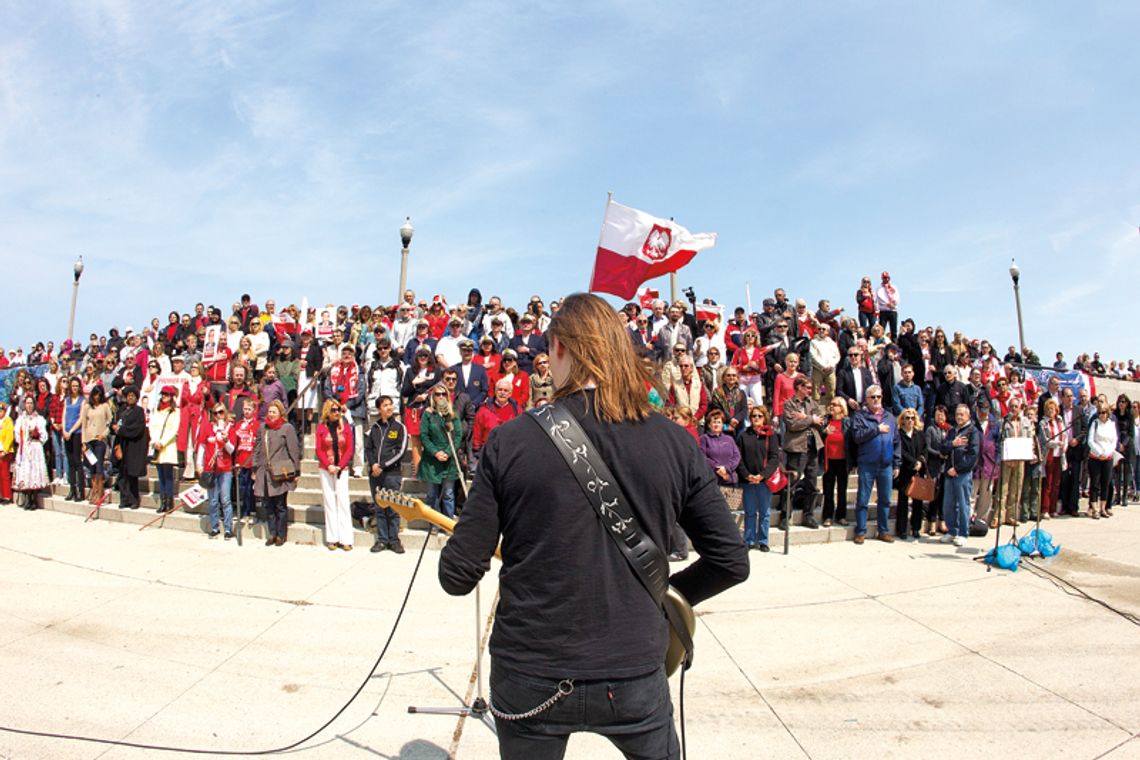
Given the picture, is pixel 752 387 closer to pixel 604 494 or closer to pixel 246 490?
pixel 246 490

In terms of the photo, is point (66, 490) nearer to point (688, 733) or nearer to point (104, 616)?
point (104, 616)

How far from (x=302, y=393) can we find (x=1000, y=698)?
1041cm

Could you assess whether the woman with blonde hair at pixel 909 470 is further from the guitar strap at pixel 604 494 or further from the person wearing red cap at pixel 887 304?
the guitar strap at pixel 604 494

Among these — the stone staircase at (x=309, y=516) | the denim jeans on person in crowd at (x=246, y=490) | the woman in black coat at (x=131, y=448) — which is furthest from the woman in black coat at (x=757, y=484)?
the woman in black coat at (x=131, y=448)

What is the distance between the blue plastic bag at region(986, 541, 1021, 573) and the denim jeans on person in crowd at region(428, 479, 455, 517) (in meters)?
6.24

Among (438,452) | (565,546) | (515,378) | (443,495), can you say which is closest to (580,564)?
(565,546)

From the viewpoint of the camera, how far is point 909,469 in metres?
9.32

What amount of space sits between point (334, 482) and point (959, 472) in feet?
25.9

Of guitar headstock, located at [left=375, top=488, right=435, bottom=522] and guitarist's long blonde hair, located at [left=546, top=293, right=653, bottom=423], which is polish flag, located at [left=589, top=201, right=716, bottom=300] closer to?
guitar headstock, located at [left=375, top=488, right=435, bottom=522]

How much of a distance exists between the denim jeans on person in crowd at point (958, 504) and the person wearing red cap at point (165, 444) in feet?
35.1

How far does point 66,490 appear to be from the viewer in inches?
485

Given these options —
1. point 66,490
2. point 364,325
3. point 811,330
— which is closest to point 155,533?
point 66,490

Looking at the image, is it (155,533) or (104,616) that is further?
(155,533)

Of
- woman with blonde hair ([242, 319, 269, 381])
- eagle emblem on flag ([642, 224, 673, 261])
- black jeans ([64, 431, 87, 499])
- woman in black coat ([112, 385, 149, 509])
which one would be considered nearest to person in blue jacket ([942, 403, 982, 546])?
eagle emblem on flag ([642, 224, 673, 261])
